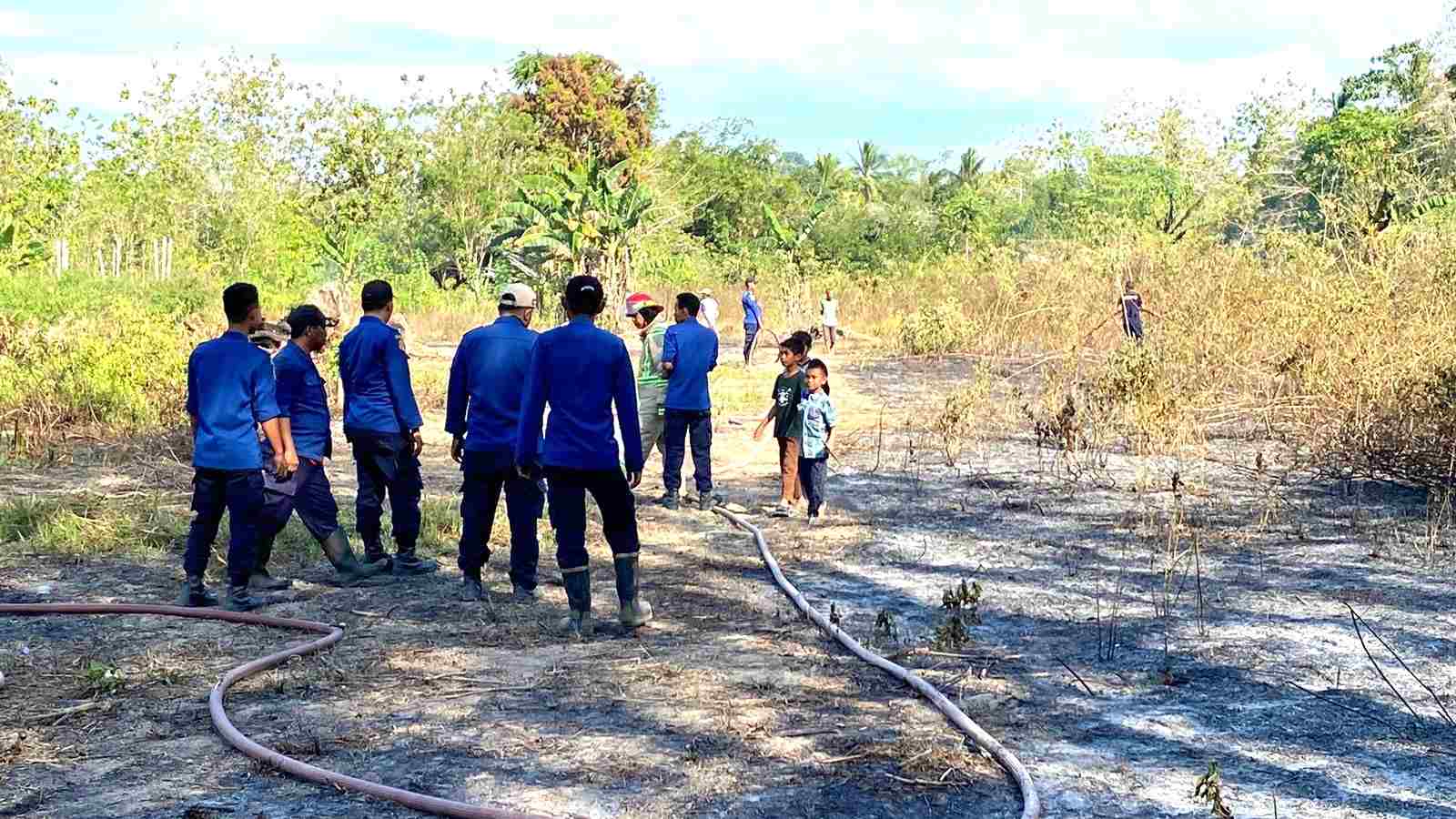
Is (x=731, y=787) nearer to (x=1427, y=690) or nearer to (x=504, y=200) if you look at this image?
(x=1427, y=690)

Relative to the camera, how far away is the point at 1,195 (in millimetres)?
25391

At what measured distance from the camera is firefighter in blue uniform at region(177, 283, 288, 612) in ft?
24.6

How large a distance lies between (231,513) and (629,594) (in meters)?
2.18

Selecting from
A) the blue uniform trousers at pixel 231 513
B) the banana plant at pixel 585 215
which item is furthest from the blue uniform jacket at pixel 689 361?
the banana plant at pixel 585 215

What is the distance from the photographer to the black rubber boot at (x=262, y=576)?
833 centimetres

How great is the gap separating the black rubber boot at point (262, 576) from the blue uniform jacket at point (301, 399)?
0.59m

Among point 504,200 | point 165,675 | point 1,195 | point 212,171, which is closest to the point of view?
point 165,675

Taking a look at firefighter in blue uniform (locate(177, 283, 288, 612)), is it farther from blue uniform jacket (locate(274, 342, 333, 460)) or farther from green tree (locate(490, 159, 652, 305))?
green tree (locate(490, 159, 652, 305))

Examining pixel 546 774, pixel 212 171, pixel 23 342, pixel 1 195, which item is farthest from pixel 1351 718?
pixel 212 171

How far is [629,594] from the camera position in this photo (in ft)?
24.1

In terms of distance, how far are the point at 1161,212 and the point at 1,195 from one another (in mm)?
20838

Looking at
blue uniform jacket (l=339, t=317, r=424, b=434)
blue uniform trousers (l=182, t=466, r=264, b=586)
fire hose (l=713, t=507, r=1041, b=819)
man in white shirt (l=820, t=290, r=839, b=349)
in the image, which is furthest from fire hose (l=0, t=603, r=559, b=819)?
man in white shirt (l=820, t=290, r=839, b=349)

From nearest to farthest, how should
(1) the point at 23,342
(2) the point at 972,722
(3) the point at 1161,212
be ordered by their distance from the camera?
(2) the point at 972,722
(1) the point at 23,342
(3) the point at 1161,212

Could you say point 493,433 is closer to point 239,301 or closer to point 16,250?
point 239,301
